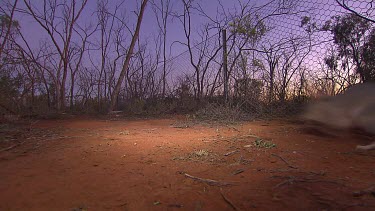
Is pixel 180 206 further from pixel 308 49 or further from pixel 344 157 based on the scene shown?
pixel 308 49

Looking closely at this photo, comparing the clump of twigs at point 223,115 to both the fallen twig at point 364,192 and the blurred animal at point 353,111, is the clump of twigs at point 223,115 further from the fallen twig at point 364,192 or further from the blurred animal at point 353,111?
the fallen twig at point 364,192

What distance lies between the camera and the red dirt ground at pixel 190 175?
1.28 meters

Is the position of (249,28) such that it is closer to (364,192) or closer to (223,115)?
(223,115)

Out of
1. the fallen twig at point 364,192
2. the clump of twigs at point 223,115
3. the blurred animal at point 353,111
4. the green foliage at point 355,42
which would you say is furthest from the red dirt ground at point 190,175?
the green foliage at point 355,42

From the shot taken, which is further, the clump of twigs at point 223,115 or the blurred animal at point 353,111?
the clump of twigs at point 223,115

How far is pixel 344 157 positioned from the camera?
203 cm

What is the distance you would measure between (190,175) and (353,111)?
252 cm

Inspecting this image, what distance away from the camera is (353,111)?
2.86m

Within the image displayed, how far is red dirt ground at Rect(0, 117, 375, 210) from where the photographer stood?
1.28 m

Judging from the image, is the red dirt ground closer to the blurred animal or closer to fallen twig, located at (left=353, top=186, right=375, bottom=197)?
fallen twig, located at (left=353, top=186, right=375, bottom=197)

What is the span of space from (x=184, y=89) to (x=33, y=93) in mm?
5547

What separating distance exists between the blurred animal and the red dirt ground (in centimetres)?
17

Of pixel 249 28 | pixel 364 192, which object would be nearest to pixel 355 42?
pixel 249 28

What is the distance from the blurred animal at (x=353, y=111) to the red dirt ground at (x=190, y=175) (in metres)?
0.17
